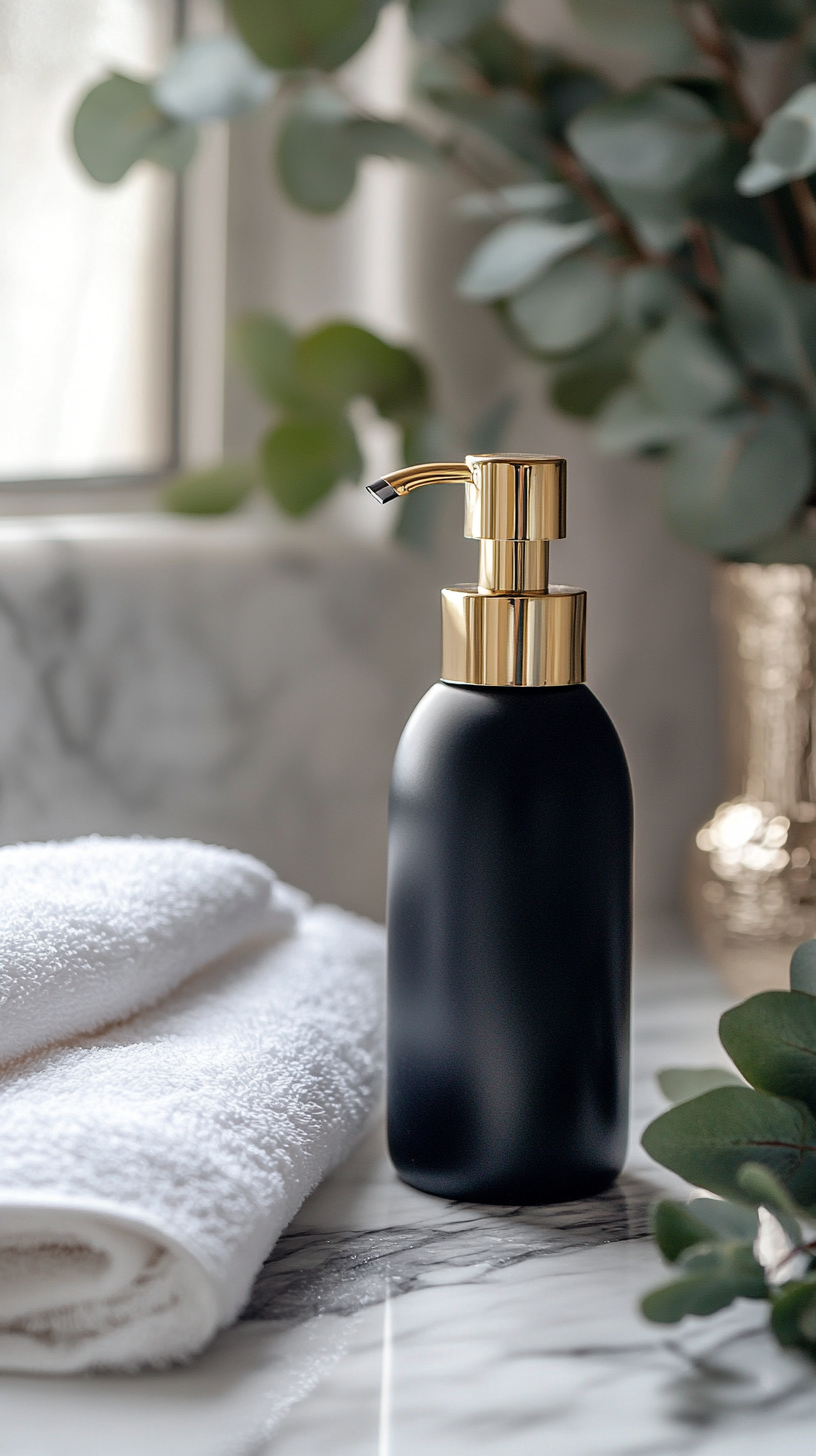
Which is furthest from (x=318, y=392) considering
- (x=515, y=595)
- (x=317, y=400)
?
(x=515, y=595)

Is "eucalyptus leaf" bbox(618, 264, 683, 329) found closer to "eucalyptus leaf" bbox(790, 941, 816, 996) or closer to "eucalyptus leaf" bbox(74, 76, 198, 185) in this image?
"eucalyptus leaf" bbox(74, 76, 198, 185)

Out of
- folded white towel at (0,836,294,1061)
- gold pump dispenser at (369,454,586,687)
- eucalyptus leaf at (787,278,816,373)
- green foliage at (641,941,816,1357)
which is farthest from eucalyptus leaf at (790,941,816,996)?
eucalyptus leaf at (787,278,816,373)

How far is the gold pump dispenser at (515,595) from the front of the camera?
459mm

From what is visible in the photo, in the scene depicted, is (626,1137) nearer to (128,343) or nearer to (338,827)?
(338,827)

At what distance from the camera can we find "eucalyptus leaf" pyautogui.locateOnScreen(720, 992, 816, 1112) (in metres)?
0.42

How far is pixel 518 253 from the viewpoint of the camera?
0.68 m

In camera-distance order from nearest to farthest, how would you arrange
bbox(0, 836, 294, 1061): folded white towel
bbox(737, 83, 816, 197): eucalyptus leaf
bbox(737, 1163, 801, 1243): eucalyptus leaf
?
bbox(737, 1163, 801, 1243): eucalyptus leaf, bbox(0, 836, 294, 1061): folded white towel, bbox(737, 83, 816, 197): eucalyptus leaf

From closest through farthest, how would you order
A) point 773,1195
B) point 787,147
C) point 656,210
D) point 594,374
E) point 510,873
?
point 773,1195 → point 510,873 → point 787,147 → point 656,210 → point 594,374

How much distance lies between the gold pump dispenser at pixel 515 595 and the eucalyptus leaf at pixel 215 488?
322 mm

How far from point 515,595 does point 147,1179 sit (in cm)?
21

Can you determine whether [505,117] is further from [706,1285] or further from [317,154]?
[706,1285]

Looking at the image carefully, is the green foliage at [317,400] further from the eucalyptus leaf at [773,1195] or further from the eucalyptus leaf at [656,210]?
the eucalyptus leaf at [773,1195]

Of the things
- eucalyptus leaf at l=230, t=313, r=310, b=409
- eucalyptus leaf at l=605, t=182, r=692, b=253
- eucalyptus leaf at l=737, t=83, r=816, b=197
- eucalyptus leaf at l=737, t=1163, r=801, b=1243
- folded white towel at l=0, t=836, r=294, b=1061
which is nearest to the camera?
eucalyptus leaf at l=737, t=1163, r=801, b=1243

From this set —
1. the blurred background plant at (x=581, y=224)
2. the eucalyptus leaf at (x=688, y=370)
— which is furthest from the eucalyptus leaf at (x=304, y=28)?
the eucalyptus leaf at (x=688, y=370)
